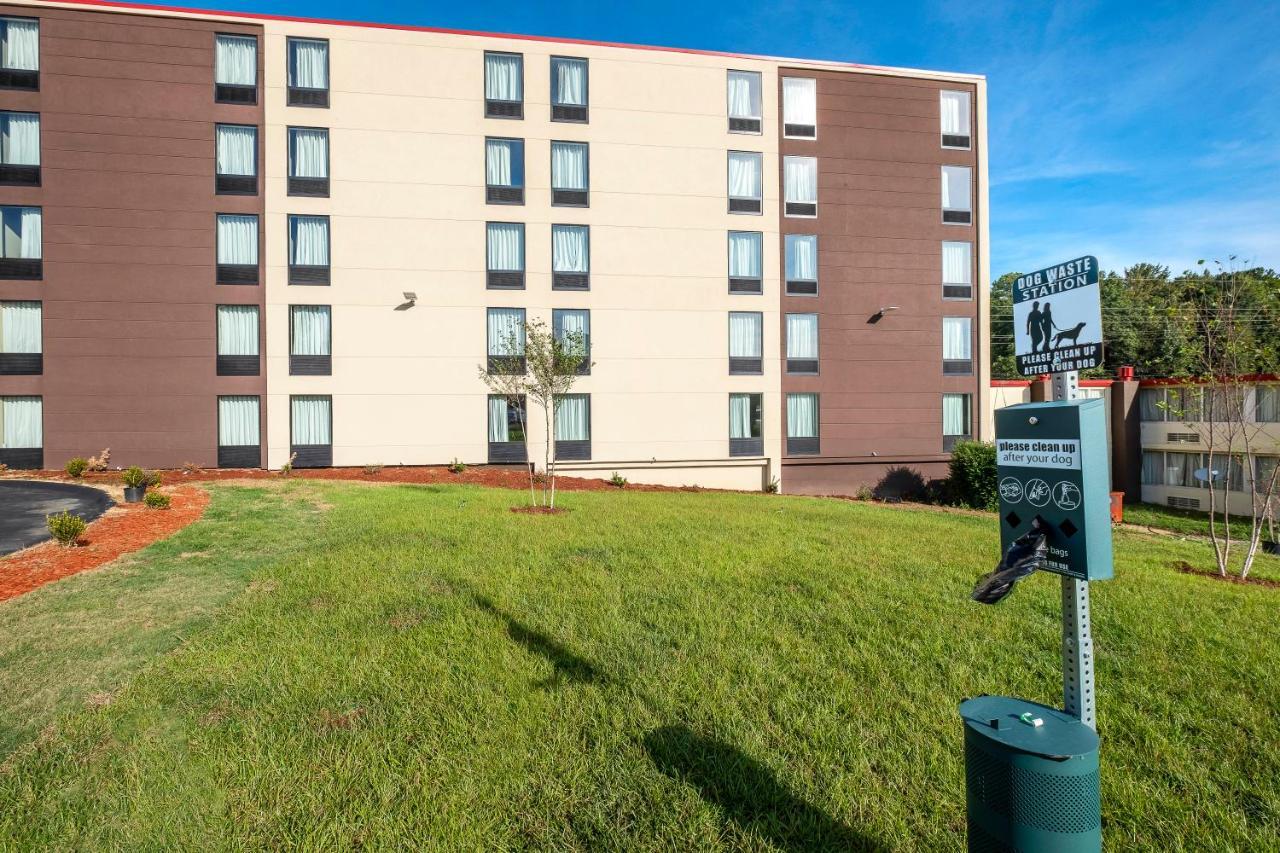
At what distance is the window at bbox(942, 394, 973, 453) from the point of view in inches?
931

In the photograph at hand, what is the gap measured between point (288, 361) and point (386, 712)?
1887 centimetres

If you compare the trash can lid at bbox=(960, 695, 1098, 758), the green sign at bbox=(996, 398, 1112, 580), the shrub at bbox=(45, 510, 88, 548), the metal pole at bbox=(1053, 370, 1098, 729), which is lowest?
the shrub at bbox=(45, 510, 88, 548)

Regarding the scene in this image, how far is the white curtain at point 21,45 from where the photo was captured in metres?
18.8

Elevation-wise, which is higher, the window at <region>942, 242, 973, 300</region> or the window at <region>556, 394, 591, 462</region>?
the window at <region>942, 242, 973, 300</region>

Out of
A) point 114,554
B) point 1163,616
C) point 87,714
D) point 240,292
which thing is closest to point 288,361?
point 240,292

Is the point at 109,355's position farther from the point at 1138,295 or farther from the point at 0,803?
the point at 1138,295

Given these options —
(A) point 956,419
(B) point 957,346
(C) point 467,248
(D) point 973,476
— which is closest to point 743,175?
(C) point 467,248

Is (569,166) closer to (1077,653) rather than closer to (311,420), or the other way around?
(311,420)

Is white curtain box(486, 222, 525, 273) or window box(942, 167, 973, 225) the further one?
window box(942, 167, 973, 225)

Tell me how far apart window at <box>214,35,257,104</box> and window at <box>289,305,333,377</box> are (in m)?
6.63

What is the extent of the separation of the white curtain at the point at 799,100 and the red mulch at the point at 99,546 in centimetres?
2153

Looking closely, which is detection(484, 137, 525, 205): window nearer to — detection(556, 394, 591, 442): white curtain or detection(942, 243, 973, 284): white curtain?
detection(556, 394, 591, 442): white curtain

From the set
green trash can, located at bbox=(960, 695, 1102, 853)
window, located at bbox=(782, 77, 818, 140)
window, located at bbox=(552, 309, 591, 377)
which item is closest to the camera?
green trash can, located at bbox=(960, 695, 1102, 853)

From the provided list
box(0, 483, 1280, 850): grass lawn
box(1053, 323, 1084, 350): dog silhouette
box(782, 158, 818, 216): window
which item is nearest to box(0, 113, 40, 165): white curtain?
→ box(0, 483, 1280, 850): grass lawn
